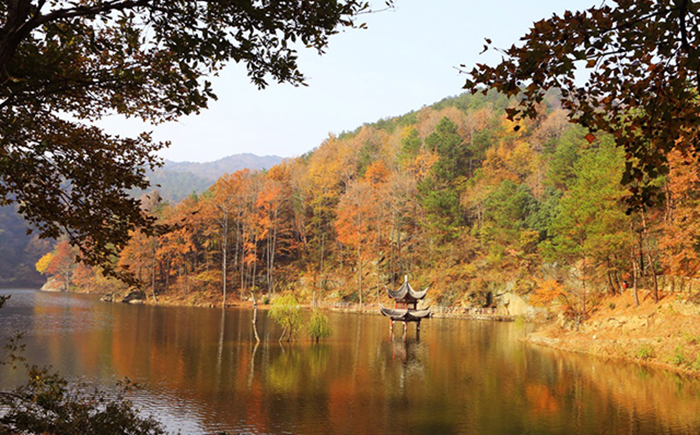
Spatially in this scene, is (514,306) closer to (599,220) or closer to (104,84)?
(599,220)

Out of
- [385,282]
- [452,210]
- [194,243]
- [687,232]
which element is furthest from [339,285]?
[687,232]

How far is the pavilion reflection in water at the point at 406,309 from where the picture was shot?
3159 cm

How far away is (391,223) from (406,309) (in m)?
22.0

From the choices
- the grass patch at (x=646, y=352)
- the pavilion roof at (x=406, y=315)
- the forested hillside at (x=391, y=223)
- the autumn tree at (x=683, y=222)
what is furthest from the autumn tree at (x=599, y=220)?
the pavilion roof at (x=406, y=315)

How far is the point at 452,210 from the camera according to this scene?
161 ft

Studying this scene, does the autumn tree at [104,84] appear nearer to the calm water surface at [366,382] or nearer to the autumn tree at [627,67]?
the autumn tree at [627,67]

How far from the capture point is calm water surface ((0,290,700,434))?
13.9 m

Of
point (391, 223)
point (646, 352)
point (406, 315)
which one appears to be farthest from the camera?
point (391, 223)

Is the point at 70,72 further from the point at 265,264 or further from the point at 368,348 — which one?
the point at 265,264

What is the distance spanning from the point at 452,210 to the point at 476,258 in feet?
18.0

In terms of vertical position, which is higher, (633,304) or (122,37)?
(122,37)

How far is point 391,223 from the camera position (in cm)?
5562

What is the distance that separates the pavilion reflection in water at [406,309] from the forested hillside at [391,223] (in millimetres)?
11883

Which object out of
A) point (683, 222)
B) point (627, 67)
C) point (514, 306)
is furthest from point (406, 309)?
point (627, 67)
